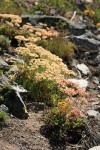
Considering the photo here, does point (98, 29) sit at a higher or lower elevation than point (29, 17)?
lower

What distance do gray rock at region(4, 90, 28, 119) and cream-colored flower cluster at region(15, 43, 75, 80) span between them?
78 cm

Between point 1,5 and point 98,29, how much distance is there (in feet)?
16.8

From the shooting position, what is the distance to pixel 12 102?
31.4 feet

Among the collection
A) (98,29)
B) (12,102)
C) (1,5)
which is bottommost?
(98,29)

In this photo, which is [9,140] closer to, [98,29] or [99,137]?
[99,137]

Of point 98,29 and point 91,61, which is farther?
point 98,29

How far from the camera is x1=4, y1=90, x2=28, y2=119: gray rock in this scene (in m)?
9.57

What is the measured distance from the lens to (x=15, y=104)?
9.57 meters

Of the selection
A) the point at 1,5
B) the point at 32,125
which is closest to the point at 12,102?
the point at 32,125

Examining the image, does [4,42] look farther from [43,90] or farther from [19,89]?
[43,90]

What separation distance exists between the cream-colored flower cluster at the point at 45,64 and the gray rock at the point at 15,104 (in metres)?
0.78

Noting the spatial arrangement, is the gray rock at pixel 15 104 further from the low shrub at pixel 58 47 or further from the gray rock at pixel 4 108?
the low shrub at pixel 58 47

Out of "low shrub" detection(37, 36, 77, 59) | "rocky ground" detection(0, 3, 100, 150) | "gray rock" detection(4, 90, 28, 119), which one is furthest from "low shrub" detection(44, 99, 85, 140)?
"low shrub" detection(37, 36, 77, 59)

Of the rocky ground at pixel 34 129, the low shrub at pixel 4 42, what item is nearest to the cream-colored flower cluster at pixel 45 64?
the rocky ground at pixel 34 129
